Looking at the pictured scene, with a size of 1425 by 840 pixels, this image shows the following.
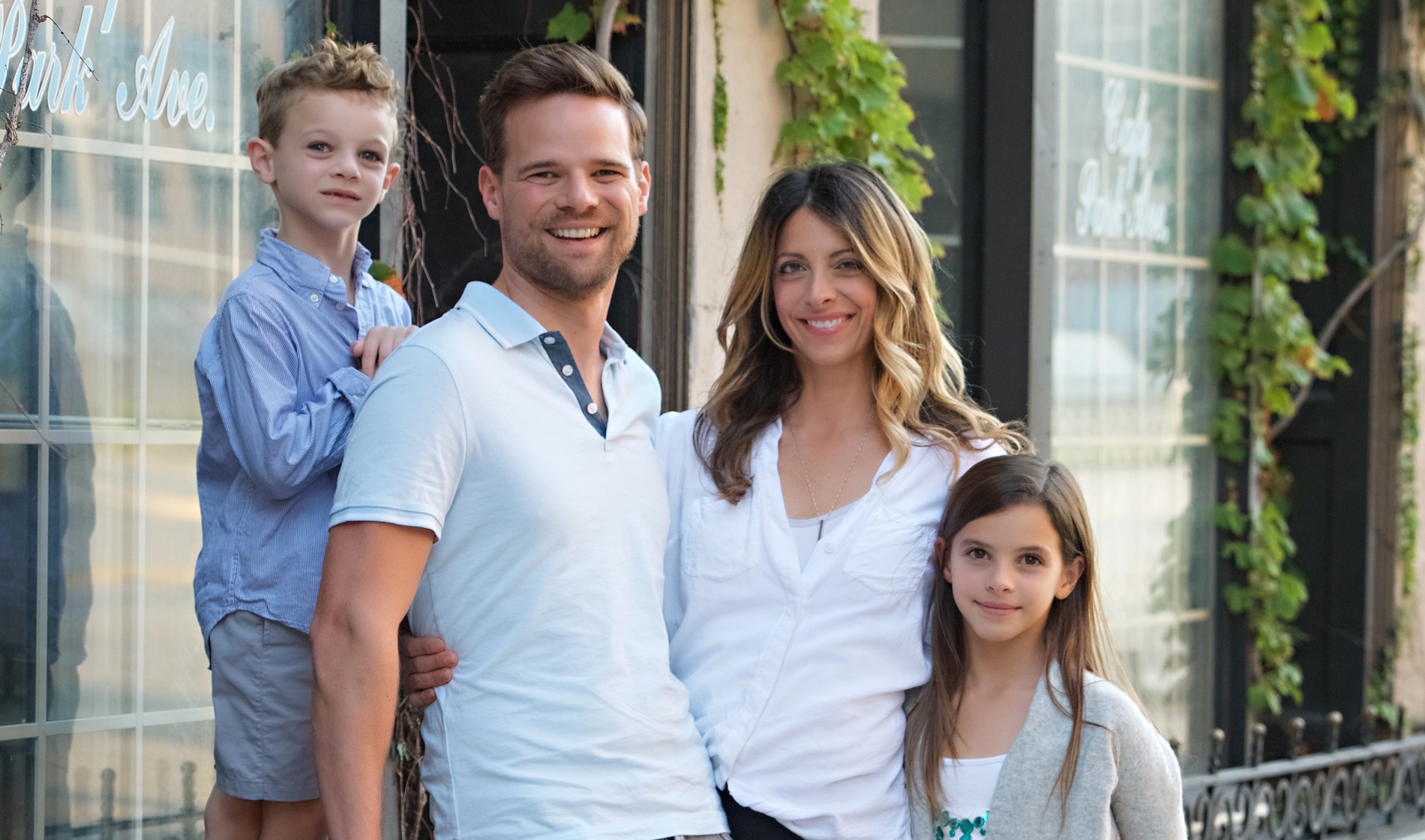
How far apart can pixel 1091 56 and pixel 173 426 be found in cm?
382

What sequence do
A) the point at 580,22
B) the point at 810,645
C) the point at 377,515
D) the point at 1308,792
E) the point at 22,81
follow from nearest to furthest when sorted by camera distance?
1. the point at 377,515
2. the point at 810,645
3. the point at 22,81
4. the point at 580,22
5. the point at 1308,792

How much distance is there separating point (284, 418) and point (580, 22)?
208 centimetres

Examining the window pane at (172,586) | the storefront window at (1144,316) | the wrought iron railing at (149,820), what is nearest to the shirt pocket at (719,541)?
the window pane at (172,586)

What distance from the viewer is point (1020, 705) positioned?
2164mm

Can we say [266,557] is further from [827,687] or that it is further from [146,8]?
[146,8]

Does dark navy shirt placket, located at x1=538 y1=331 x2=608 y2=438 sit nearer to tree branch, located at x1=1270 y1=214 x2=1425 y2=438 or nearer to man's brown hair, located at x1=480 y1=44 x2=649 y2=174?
man's brown hair, located at x1=480 y1=44 x2=649 y2=174

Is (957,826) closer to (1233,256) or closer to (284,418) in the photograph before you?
(284,418)

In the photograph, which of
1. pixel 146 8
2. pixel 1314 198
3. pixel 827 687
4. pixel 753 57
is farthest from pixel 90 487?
pixel 1314 198

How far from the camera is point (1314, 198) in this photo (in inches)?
239

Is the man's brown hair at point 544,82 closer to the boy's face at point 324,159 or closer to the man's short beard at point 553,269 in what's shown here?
the man's short beard at point 553,269

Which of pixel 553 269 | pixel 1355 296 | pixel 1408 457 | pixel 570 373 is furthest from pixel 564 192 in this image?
pixel 1408 457

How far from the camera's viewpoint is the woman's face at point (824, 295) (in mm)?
2219

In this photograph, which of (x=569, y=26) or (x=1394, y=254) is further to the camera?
(x=1394, y=254)

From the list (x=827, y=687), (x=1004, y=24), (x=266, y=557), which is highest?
(x=1004, y=24)
